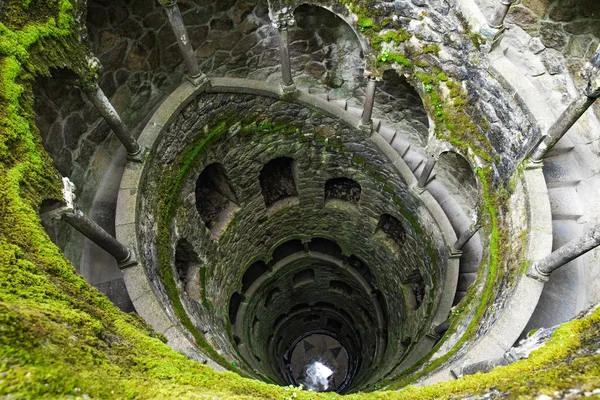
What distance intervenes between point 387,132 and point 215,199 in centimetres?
557

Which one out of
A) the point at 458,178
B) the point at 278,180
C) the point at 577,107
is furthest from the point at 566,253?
the point at 278,180

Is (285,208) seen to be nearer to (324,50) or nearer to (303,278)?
(303,278)

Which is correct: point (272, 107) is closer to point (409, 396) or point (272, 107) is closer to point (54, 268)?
point (54, 268)

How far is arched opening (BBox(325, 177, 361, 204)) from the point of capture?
13594 millimetres

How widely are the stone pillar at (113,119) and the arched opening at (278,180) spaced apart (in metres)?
5.65

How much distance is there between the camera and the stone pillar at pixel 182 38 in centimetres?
750

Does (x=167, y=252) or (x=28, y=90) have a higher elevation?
(x=28, y=90)

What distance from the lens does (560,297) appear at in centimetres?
678

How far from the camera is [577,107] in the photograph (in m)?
5.82

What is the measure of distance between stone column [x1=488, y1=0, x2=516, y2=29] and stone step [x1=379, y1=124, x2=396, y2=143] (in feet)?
16.6

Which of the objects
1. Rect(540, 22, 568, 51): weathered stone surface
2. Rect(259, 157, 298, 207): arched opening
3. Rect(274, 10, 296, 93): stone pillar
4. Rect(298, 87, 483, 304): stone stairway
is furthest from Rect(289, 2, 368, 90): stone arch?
Rect(540, 22, 568, 51): weathered stone surface

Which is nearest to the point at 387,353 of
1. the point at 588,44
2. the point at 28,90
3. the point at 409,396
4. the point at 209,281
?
the point at 209,281

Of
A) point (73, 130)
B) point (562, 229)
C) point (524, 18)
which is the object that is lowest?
point (562, 229)

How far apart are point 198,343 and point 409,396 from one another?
5.19m
